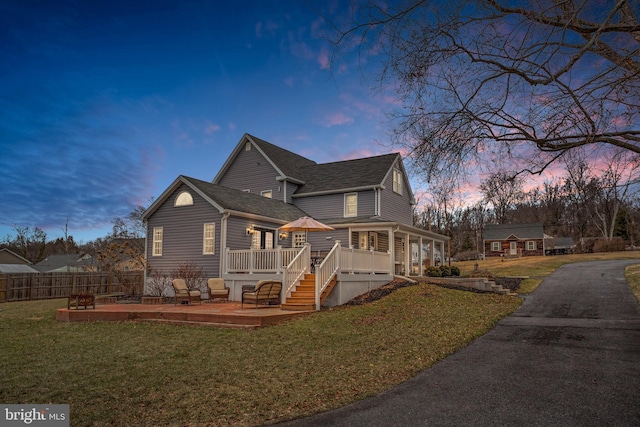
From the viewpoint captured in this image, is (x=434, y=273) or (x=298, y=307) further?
(x=434, y=273)

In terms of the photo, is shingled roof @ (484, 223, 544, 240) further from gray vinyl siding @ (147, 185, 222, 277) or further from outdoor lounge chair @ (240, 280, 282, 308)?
outdoor lounge chair @ (240, 280, 282, 308)

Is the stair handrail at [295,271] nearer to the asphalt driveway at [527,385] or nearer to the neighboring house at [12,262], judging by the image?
the asphalt driveway at [527,385]

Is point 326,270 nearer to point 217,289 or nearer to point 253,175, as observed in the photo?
point 217,289

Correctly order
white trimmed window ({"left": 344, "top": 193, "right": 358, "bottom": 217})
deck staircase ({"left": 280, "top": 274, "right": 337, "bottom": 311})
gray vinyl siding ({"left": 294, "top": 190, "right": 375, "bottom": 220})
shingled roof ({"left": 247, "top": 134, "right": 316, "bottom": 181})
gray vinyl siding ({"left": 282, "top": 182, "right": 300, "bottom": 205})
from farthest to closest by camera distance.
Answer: shingled roof ({"left": 247, "top": 134, "right": 316, "bottom": 181})
gray vinyl siding ({"left": 282, "top": 182, "right": 300, "bottom": 205})
white trimmed window ({"left": 344, "top": 193, "right": 358, "bottom": 217})
gray vinyl siding ({"left": 294, "top": 190, "right": 375, "bottom": 220})
deck staircase ({"left": 280, "top": 274, "right": 337, "bottom": 311})

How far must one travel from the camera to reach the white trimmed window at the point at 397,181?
81.7 feet

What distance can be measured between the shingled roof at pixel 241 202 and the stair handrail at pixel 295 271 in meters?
4.46

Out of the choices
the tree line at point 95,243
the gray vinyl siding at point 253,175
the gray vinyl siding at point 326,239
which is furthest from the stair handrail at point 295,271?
the tree line at point 95,243

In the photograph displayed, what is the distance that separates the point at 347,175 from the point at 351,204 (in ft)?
7.76

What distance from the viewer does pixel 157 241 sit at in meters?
19.9

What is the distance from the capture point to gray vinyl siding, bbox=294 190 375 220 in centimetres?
2289

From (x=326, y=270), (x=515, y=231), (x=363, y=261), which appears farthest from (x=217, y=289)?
(x=515, y=231)

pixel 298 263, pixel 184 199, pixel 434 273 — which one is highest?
pixel 184 199

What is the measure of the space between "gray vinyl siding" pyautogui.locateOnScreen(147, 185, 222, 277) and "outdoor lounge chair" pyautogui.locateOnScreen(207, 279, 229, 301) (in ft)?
6.56

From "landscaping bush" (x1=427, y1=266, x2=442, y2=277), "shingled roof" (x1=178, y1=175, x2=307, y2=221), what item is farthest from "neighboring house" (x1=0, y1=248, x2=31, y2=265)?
"landscaping bush" (x1=427, y1=266, x2=442, y2=277)
